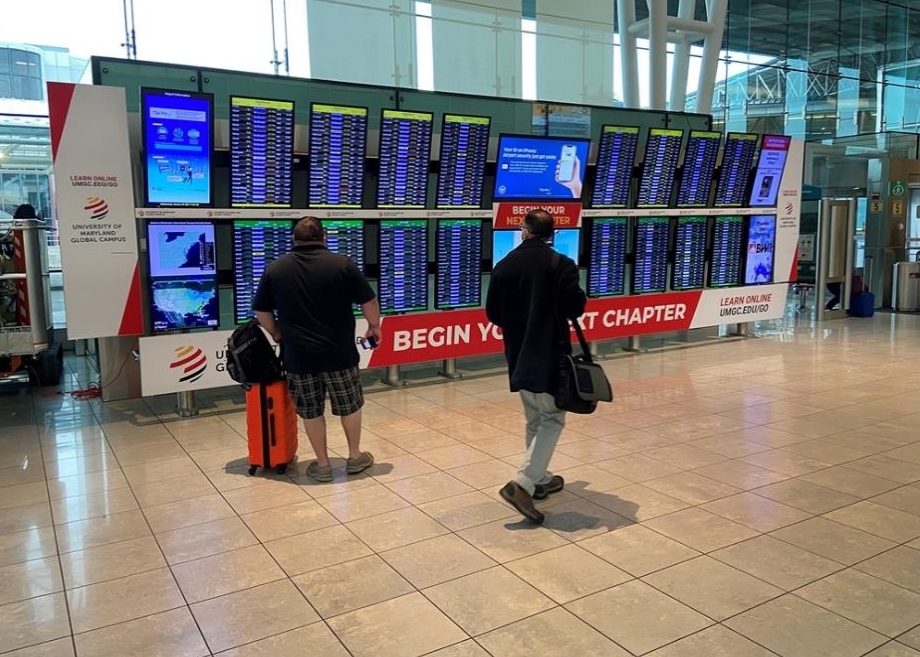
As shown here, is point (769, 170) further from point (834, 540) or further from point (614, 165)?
point (834, 540)

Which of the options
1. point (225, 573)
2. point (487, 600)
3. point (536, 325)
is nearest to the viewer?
point (487, 600)

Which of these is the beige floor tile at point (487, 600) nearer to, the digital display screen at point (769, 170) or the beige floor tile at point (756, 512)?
the beige floor tile at point (756, 512)

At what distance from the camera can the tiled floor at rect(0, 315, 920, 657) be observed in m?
→ 2.79

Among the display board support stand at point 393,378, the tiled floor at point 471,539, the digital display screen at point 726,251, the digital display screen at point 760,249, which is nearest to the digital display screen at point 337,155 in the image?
the display board support stand at point 393,378

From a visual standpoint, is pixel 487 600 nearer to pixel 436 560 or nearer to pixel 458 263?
pixel 436 560

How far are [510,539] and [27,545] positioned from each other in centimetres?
235

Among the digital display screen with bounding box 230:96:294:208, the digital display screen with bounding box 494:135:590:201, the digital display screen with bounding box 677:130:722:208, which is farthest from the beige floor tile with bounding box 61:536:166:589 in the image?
the digital display screen with bounding box 677:130:722:208

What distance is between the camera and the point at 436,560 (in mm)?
3410

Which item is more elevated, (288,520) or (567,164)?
(567,164)

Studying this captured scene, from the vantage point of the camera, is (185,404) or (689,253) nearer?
(185,404)

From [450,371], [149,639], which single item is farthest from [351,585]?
[450,371]

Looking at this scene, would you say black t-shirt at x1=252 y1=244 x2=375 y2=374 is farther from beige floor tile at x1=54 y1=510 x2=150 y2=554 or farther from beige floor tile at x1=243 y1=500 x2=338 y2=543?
beige floor tile at x1=54 y1=510 x2=150 y2=554

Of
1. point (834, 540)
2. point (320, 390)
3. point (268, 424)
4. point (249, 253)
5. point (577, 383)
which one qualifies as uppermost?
point (249, 253)

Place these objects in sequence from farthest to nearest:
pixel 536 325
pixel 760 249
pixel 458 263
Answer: pixel 760 249 → pixel 458 263 → pixel 536 325
